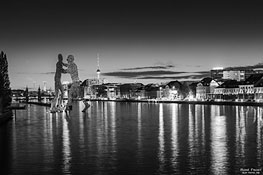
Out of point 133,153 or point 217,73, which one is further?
point 217,73

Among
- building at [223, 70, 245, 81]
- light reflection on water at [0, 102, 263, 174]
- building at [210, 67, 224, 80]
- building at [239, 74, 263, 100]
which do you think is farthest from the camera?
building at [210, 67, 224, 80]

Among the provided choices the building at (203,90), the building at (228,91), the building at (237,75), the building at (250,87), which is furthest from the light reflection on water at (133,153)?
the building at (237,75)

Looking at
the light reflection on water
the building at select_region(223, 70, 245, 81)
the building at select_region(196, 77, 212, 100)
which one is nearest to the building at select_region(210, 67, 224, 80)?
the building at select_region(223, 70, 245, 81)

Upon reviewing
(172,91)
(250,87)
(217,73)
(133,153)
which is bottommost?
(133,153)

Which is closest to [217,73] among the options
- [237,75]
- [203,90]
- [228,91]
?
[237,75]

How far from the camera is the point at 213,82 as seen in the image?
12650cm

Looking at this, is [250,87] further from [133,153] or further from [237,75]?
[133,153]

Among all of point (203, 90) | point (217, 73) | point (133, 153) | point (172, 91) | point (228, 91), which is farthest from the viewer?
point (217, 73)

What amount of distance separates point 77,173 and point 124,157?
10.5 feet

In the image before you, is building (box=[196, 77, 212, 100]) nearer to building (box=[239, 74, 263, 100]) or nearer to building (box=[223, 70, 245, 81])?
building (box=[239, 74, 263, 100])

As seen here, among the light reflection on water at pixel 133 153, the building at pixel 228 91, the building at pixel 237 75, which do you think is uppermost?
the building at pixel 237 75

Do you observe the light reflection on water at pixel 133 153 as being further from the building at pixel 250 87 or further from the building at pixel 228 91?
the building at pixel 228 91

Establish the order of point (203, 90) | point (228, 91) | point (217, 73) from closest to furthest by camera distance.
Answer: point (228, 91) → point (203, 90) → point (217, 73)

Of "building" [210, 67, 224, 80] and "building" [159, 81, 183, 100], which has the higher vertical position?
"building" [210, 67, 224, 80]
